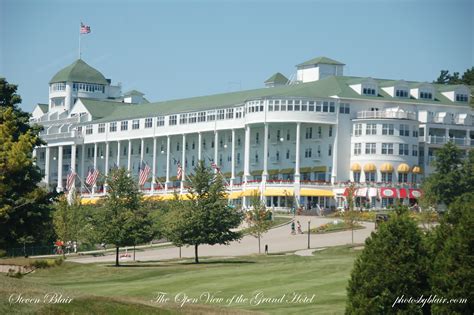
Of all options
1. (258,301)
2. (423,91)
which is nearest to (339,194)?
(423,91)

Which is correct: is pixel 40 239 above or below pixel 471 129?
below

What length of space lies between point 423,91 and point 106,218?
67.3m

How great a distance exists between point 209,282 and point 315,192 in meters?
69.5

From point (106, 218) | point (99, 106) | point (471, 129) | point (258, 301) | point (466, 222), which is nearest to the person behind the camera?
point (466, 222)

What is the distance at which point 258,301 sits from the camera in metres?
51.7

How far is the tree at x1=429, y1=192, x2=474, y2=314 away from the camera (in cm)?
3806

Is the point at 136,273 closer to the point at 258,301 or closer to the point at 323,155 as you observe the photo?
the point at 258,301

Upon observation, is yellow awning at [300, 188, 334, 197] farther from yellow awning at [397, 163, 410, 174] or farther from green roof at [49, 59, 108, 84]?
green roof at [49, 59, 108, 84]

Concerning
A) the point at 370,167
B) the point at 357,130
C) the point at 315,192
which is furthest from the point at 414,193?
the point at 357,130

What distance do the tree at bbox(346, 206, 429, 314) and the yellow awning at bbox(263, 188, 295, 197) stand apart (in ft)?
291

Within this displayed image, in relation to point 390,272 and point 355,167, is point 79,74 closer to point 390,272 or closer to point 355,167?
point 355,167

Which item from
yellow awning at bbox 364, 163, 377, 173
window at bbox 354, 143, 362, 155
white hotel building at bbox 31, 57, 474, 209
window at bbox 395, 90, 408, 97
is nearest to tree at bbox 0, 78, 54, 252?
white hotel building at bbox 31, 57, 474, 209

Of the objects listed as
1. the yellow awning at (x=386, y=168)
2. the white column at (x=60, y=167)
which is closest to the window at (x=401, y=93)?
the yellow awning at (x=386, y=168)

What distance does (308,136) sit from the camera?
451ft
